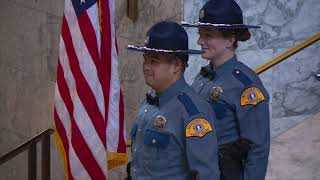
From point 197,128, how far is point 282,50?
3190 millimetres

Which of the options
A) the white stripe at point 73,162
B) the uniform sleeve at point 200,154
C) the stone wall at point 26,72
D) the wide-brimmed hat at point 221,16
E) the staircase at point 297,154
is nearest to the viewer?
the uniform sleeve at point 200,154

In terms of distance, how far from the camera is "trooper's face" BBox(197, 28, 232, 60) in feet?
12.2

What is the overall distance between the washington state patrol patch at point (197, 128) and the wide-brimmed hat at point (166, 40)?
33 centimetres

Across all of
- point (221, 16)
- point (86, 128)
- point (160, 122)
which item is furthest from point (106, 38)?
point (160, 122)

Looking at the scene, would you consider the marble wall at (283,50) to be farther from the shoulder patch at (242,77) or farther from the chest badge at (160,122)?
the chest badge at (160,122)

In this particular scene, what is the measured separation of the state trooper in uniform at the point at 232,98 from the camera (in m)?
3.65

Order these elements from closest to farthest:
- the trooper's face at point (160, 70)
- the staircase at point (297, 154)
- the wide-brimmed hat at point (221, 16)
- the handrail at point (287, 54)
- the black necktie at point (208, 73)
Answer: the trooper's face at point (160, 70) < the wide-brimmed hat at point (221, 16) < the black necktie at point (208, 73) < the staircase at point (297, 154) < the handrail at point (287, 54)

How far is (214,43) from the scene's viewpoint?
3.71 metres

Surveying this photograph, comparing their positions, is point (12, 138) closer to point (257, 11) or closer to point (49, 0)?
point (49, 0)

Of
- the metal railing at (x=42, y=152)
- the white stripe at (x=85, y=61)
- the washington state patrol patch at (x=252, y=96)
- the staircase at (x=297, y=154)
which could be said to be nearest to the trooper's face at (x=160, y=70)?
the washington state patrol patch at (x=252, y=96)

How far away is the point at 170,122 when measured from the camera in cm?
307

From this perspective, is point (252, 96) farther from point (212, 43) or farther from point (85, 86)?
point (85, 86)

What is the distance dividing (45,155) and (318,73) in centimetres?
244

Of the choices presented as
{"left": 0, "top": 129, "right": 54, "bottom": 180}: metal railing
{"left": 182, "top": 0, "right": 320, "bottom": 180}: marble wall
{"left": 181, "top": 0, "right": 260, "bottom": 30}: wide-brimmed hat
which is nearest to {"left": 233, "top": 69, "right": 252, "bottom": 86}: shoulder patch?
{"left": 181, "top": 0, "right": 260, "bottom": 30}: wide-brimmed hat
